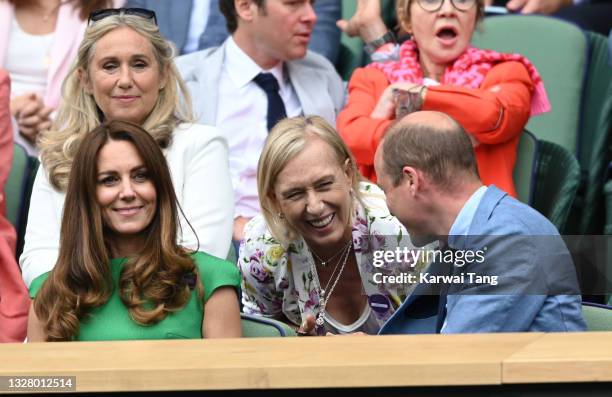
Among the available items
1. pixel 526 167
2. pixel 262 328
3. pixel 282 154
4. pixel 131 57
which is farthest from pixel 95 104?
pixel 526 167

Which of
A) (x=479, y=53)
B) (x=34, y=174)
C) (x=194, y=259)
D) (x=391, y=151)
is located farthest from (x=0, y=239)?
(x=479, y=53)

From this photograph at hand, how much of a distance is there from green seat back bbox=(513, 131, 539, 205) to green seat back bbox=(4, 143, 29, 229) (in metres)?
1.74

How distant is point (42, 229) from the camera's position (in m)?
4.09

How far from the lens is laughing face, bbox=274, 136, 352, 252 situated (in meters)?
3.84

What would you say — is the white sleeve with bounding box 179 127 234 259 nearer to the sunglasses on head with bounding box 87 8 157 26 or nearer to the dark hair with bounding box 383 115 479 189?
the sunglasses on head with bounding box 87 8 157 26

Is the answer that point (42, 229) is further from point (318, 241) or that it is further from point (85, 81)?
point (318, 241)

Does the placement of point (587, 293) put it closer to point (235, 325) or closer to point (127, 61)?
point (235, 325)

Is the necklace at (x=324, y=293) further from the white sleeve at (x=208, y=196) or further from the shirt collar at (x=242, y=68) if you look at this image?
→ the shirt collar at (x=242, y=68)

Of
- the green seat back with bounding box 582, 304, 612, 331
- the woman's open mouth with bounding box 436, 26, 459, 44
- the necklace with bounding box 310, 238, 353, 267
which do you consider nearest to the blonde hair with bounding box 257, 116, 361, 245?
the necklace with bounding box 310, 238, 353, 267

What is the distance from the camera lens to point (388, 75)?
16.0ft

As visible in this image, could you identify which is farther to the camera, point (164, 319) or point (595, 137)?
point (595, 137)

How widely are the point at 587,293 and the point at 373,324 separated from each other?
0.75 m

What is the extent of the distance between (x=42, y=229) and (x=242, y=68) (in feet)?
4.44

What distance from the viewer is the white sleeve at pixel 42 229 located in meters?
4.01
